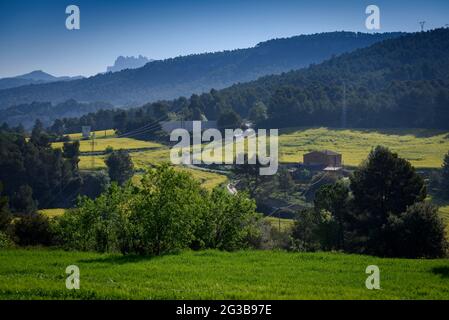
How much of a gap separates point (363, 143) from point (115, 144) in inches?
2450

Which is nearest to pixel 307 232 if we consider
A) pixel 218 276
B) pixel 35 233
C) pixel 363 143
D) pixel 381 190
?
pixel 381 190

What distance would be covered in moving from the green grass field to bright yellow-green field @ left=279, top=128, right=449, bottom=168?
261 feet

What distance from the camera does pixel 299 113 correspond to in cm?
15850

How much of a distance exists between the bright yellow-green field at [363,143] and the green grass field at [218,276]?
261ft

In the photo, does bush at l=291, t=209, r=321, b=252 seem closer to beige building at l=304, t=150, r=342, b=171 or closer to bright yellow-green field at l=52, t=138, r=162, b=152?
beige building at l=304, t=150, r=342, b=171

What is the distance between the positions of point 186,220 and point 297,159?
8345cm

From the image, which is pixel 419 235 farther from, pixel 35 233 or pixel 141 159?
pixel 141 159

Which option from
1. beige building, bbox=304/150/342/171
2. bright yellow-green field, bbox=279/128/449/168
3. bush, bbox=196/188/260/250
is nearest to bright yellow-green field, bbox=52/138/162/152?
bright yellow-green field, bbox=279/128/449/168

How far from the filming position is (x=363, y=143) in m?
125

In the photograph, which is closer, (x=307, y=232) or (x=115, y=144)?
(x=307, y=232)

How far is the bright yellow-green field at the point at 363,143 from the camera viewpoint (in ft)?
349

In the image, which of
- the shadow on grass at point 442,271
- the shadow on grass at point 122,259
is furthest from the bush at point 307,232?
the shadow on grass at point 442,271

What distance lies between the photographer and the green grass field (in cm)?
1503
